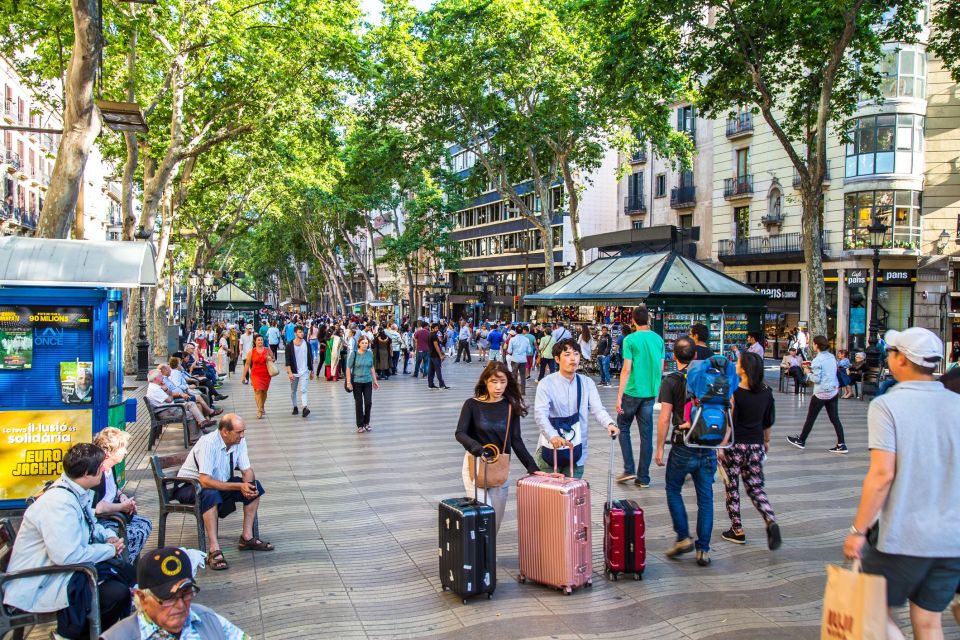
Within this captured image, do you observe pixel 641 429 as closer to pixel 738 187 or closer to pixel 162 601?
pixel 162 601

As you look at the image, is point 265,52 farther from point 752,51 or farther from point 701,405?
point 701,405

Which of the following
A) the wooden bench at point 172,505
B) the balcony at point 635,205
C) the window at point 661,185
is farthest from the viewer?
the balcony at point 635,205

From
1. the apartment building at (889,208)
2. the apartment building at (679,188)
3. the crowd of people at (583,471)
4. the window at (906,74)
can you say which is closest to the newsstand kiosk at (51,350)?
the crowd of people at (583,471)

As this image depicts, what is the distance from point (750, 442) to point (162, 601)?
16.8ft

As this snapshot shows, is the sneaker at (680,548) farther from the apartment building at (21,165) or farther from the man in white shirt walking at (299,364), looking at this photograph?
the apartment building at (21,165)

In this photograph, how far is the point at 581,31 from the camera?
90.9ft

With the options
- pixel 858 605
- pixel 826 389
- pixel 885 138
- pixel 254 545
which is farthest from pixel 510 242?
pixel 858 605

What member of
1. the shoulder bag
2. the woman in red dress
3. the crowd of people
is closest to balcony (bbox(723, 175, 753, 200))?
the crowd of people

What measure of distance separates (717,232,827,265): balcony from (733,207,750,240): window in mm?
530

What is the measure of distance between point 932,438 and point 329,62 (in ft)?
61.8

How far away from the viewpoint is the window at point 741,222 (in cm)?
3825

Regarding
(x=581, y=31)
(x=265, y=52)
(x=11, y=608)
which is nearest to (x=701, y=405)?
(x=11, y=608)

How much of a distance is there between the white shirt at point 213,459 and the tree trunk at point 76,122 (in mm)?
5186

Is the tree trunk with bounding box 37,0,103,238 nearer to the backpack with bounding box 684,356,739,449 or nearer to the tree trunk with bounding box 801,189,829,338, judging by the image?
the backpack with bounding box 684,356,739,449
